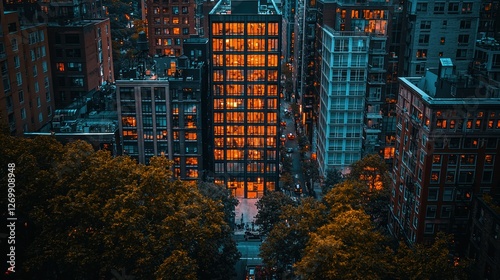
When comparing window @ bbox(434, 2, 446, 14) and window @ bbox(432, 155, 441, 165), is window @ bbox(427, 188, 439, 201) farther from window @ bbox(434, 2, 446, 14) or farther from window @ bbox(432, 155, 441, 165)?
window @ bbox(434, 2, 446, 14)

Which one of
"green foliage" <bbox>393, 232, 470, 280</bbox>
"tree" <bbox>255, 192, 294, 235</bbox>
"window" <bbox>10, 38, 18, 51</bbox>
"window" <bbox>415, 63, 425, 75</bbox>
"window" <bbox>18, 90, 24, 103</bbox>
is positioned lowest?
"tree" <bbox>255, 192, 294, 235</bbox>

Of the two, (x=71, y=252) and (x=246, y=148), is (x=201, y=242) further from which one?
(x=246, y=148)

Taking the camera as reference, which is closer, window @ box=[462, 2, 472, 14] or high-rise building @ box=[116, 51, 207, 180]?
window @ box=[462, 2, 472, 14]

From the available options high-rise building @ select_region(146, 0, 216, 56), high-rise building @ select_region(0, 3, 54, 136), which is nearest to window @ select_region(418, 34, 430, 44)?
high-rise building @ select_region(146, 0, 216, 56)

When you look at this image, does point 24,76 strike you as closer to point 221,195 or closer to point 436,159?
point 221,195

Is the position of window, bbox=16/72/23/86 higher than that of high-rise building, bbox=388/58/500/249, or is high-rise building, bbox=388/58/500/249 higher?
window, bbox=16/72/23/86

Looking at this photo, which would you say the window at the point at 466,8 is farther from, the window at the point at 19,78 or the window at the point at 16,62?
the window at the point at 19,78

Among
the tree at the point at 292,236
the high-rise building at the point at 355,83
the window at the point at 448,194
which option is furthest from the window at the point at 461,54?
the tree at the point at 292,236
